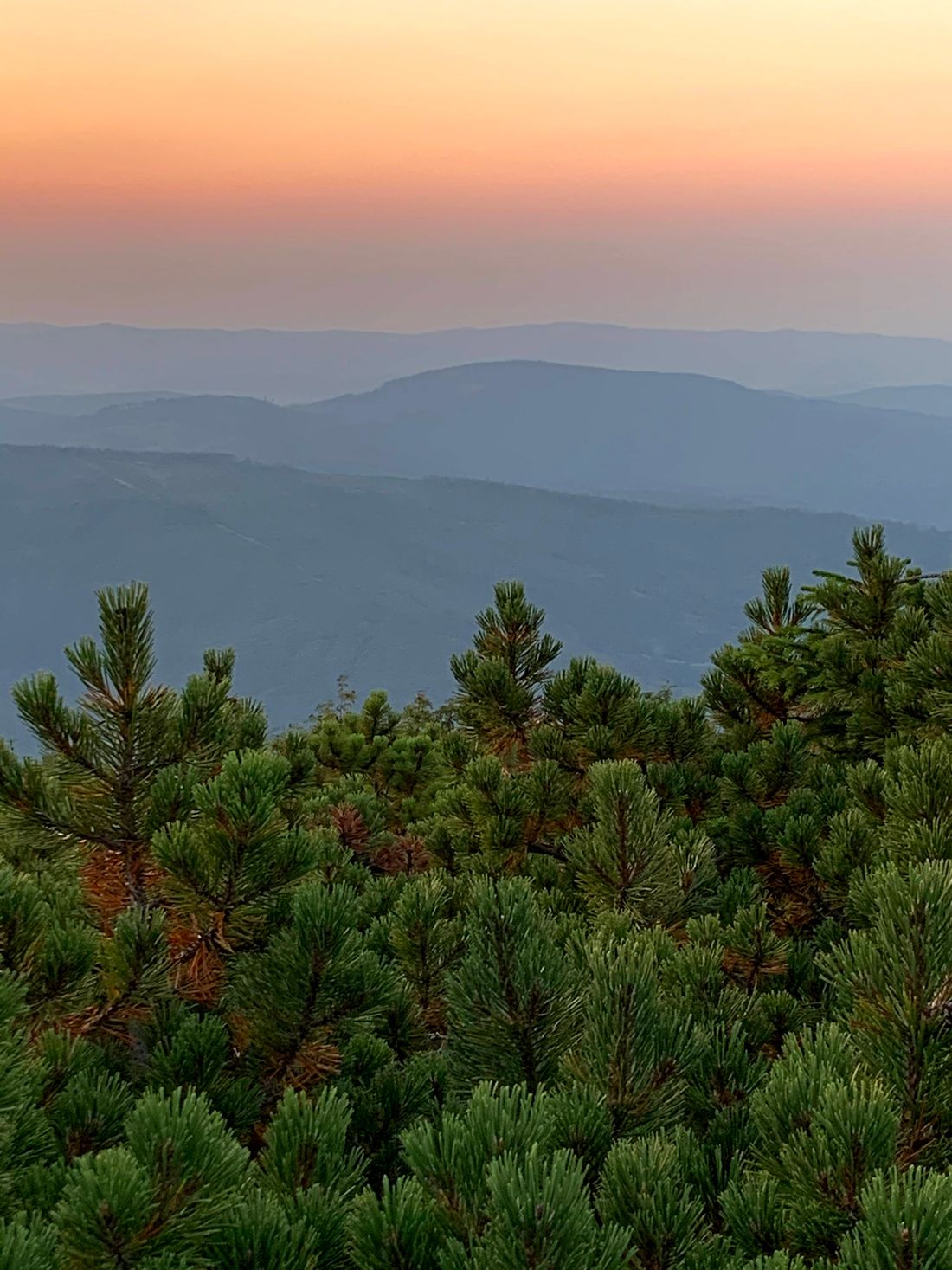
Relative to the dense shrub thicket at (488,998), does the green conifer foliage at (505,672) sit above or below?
above

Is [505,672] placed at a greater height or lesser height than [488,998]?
greater

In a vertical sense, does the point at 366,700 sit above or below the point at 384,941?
above

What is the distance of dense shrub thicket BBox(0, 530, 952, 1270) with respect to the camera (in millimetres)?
1205

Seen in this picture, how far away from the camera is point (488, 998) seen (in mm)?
1770

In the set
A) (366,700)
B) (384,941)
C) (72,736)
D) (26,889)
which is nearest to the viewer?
(26,889)

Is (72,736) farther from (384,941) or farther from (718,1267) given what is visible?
(718,1267)

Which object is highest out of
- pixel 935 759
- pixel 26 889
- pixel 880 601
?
pixel 880 601

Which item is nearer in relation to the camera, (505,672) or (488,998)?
(488,998)

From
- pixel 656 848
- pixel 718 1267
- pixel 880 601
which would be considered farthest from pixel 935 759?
pixel 880 601

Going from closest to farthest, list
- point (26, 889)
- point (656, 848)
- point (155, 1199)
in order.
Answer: point (155, 1199), point (26, 889), point (656, 848)

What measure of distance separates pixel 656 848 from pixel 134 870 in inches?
57.2

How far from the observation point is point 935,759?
102 inches

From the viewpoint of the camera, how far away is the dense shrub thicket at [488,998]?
47.4 inches

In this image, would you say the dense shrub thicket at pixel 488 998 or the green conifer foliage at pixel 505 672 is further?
the green conifer foliage at pixel 505 672
